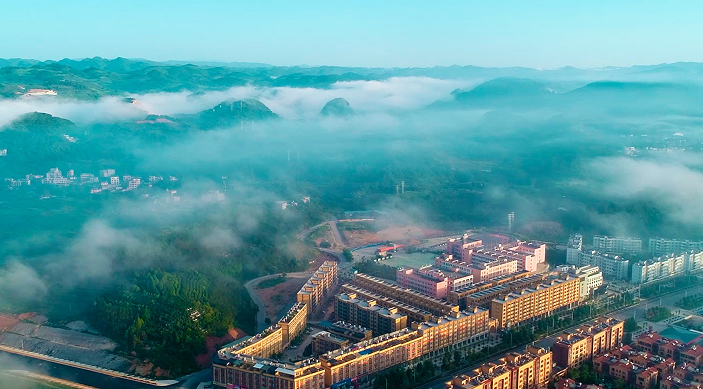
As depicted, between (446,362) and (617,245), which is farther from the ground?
(446,362)

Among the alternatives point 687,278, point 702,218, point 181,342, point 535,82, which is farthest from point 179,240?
point 535,82

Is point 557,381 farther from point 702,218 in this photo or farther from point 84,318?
point 702,218

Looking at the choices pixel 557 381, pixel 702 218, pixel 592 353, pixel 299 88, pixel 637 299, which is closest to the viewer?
pixel 557 381

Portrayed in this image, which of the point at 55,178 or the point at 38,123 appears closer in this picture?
the point at 55,178

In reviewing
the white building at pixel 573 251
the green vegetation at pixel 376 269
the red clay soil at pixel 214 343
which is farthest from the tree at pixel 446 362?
the white building at pixel 573 251

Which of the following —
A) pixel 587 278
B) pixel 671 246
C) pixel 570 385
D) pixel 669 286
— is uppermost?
pixel 570 385

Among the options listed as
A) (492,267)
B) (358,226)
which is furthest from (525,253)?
(358,226)

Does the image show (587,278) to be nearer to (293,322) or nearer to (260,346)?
(293,322)
